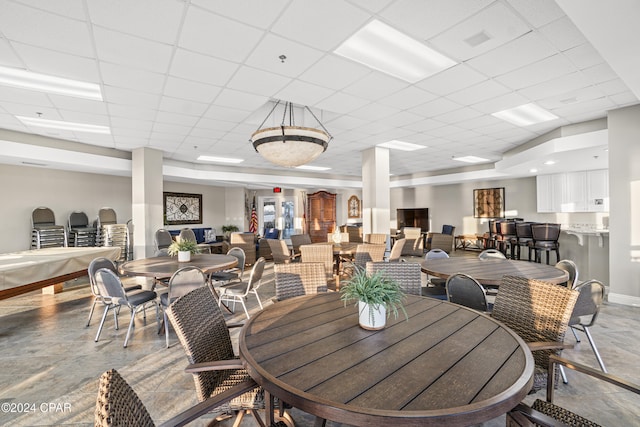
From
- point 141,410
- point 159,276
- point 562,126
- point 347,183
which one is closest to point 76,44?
point 159,276

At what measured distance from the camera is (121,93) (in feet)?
12.0

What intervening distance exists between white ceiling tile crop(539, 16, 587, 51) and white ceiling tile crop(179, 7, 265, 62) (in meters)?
2.46

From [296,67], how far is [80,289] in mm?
5811

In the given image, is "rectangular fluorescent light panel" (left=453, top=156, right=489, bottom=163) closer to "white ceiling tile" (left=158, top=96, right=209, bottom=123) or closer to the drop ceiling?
the drop ceiling

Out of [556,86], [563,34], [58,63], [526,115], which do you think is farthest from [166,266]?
[526,115]

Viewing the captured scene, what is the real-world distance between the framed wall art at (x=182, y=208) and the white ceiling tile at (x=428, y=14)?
8873 millimetres

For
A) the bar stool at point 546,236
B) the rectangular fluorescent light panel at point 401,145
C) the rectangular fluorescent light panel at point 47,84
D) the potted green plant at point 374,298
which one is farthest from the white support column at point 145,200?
the bar stool at point 546,236

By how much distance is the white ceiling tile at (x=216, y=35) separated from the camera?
2338 mm

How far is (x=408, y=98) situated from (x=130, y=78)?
133 inches

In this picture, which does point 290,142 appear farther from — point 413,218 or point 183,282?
point 413,218

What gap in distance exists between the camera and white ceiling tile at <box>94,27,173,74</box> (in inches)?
100

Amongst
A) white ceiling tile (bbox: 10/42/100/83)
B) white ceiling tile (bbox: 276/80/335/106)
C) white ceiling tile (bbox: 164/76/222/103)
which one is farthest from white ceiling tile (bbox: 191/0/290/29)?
white ceiling tile (bbox: 10/42/100/83)

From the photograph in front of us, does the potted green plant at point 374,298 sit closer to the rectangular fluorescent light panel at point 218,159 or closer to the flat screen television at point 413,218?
the rectangular fluorescent light panel at point 218,159

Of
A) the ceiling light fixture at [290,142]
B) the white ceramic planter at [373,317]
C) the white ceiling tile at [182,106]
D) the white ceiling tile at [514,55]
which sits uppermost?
the white ceiling tile at [182,106]
